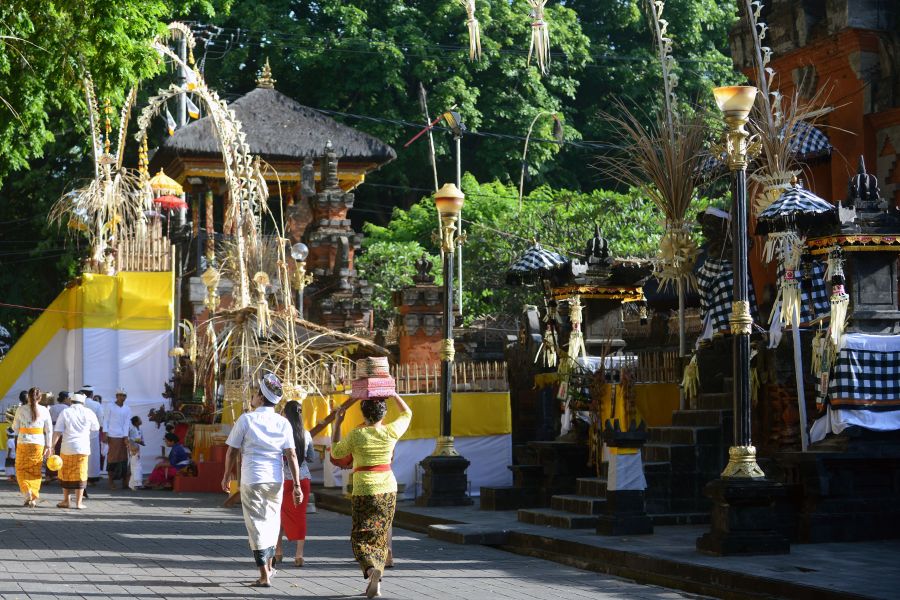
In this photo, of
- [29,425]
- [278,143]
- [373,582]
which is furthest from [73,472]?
[278,143]

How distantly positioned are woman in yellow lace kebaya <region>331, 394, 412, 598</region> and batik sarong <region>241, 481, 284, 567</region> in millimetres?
659

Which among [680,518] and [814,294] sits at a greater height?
[814,294]

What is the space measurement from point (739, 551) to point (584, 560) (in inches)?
64.3

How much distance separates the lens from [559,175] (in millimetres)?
46531

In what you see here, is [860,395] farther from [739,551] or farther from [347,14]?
[347,14]

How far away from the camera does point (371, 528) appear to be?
11.0 meters

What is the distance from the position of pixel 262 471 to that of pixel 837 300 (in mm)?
6500

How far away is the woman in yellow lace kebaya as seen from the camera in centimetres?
1084

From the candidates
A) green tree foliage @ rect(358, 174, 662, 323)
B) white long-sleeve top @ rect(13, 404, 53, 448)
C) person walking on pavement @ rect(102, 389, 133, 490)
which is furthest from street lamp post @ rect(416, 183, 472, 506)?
green tree foliage @ rect(358, 174, 662, 323)

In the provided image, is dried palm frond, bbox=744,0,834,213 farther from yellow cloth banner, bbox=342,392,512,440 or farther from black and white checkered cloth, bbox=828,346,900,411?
yellow cloth banner, bbox=342,392,512,440

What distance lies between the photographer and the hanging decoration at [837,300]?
1417 centimetres

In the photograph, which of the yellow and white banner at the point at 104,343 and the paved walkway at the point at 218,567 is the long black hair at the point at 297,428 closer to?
the paved walkway at the point at 218,567

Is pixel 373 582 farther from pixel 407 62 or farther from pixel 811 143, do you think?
pixel 407 62

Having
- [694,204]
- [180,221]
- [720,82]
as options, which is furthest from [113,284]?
[720,82]
